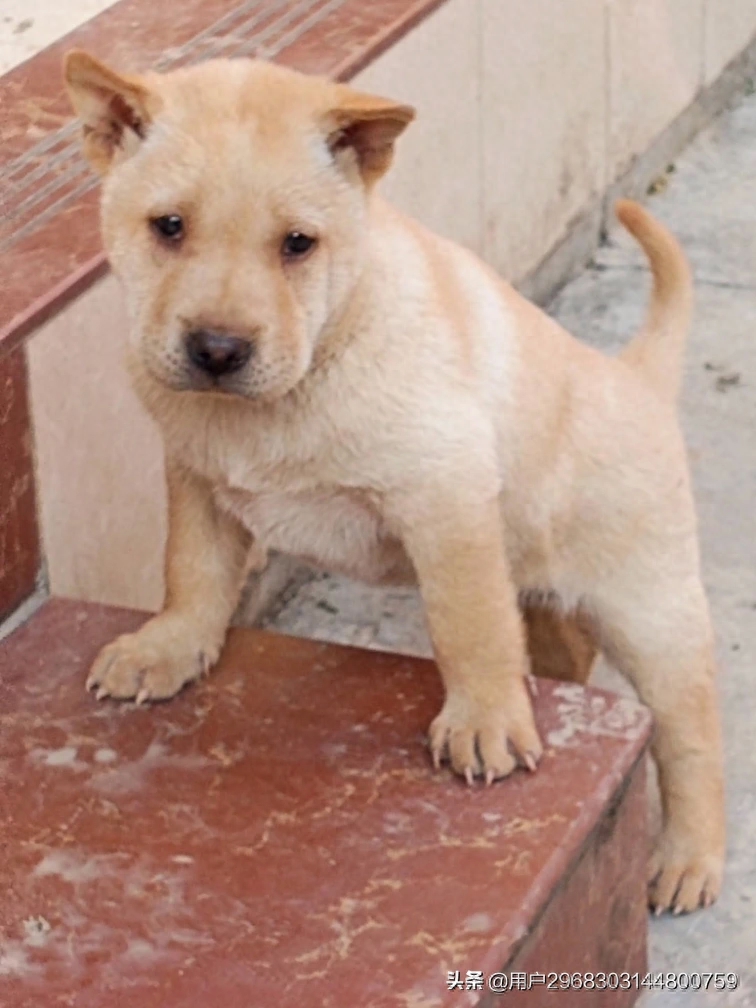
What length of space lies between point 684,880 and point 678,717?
0.23 meters

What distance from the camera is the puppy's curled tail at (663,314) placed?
110 inches

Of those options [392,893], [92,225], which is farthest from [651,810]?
[92,225]

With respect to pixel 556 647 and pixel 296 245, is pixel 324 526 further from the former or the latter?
pixel 556 647

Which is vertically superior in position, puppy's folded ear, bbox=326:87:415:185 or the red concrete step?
puppy's folded ear, bbox=326:87:415:185

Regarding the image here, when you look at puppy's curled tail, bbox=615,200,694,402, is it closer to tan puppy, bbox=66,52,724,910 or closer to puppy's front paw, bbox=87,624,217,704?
tan puppy, bbox=66,52,724,910

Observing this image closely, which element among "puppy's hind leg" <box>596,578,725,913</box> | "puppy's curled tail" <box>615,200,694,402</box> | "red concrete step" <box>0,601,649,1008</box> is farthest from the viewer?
"puppy's curled tail" <box>615,200,694,402</box>

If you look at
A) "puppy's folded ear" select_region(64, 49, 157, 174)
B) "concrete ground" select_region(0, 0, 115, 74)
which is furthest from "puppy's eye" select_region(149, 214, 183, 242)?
"concrete ground" select_region(0, 0, 115, 74)

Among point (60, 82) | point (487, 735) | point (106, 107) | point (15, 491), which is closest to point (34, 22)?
point (60, 82)

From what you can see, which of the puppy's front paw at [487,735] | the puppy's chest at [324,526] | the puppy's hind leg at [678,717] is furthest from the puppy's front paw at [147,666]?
the puppy's hind leg at [678,717]

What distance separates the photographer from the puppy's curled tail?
2.80m

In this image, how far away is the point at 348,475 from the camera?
7.38ft

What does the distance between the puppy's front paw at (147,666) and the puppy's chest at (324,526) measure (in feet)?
0.57

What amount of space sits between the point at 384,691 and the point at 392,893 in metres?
0.38

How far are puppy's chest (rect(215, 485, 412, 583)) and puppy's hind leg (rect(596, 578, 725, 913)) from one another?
35cm
